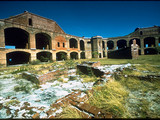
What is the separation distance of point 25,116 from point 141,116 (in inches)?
89.7

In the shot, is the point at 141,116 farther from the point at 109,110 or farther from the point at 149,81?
the point at 149,81

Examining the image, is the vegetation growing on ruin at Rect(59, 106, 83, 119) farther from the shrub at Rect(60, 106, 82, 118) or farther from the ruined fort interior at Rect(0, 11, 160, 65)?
the ruined fort interior at Rect(0, 11, 160, 65)

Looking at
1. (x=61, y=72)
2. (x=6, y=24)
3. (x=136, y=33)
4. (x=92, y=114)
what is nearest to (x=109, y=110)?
(x=92, y=114)

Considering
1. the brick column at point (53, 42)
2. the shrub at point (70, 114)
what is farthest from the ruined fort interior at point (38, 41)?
the shrub at point (70, 114)

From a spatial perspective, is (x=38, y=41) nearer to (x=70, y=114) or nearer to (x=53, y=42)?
(x=53, y=42)

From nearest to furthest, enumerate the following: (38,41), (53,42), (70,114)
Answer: (70,114)
(53,42)
(38,41)

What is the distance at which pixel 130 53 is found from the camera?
13656 millimetres

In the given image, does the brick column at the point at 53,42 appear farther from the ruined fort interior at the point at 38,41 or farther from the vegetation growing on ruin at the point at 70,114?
the vegetation growing on ruin at the point at 70,114

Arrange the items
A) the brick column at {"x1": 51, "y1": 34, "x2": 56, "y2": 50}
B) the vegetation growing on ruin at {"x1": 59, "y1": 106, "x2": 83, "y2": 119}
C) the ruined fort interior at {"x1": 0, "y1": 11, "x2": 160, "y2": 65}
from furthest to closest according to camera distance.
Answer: the brick column at {"x1": 51, "y1": 34, "x2": 56, "y2": 50} < the ruined fort interior at {"x1": 0, "y1": 11, "x2": 160, "y2": 65} < the vegetation growing on ruin at {"x1": 59, "y1": 106, "x2": 83, "y2": 119}

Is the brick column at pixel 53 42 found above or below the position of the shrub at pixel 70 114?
above

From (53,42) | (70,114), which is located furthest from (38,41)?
(70,114)

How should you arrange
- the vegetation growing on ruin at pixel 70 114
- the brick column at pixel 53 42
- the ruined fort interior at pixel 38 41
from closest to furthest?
the vegetation growing on ruin at pixel 70 114 < the ruined fort interior at pixel 38 41 < the brick column at pixel 53 42

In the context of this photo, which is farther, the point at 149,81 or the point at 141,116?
the point at 149,81

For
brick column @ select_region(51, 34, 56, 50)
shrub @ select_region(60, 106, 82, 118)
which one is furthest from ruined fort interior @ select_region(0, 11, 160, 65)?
shrub @ select_region(60, 106, 82, 118)
